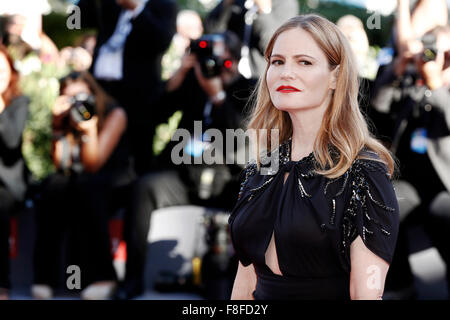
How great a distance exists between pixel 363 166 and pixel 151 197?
6.83 feet

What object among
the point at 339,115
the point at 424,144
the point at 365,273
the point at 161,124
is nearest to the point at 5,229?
the point at 161,124

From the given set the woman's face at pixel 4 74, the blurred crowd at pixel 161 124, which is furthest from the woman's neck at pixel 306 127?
the woman's face at pixel 4 74

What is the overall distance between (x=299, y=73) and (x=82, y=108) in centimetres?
230

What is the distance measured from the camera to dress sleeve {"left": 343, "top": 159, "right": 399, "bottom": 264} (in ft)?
5.53

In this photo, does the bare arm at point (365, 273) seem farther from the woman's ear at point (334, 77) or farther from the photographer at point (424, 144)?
the photographer at point (424, 144)

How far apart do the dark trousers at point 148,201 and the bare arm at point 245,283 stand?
149cm

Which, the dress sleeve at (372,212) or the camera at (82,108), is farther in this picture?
the camera at (82,108)

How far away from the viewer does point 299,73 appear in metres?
1.83

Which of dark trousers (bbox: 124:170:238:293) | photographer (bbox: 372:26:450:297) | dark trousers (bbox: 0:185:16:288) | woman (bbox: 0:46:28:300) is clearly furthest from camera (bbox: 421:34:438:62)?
dark trousers (bbox: 0:185:16:288)

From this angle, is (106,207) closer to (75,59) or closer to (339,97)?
(75,59)

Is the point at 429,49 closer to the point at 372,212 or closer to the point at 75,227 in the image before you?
the point at 372,212

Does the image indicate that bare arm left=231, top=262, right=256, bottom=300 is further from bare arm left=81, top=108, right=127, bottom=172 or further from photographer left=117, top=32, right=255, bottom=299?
bare arm left=81, top=108, right=127, bottom=172

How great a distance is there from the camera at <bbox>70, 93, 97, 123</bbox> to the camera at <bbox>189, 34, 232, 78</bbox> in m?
0.79

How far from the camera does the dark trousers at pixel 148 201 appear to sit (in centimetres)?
357
